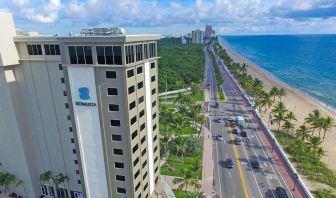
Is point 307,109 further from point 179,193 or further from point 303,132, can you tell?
point 179,193

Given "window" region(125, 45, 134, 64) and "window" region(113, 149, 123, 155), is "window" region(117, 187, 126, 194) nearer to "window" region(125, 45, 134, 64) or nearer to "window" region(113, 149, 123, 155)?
"window" region(113, 149, 123, 155)

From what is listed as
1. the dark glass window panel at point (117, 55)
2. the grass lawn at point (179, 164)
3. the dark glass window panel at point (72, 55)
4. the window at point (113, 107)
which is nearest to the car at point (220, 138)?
the grass lawn at point (179, 164)

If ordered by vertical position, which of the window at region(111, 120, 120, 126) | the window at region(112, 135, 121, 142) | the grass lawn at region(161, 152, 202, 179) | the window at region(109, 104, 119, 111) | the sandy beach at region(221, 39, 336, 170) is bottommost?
the sandy beach at region(221, 39, 336, 170)

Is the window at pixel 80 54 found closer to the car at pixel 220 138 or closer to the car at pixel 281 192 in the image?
the car at pixel 281 192

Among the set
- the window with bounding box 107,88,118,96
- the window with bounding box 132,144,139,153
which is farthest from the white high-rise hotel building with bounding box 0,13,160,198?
the window with bounding box 107,88,118,96

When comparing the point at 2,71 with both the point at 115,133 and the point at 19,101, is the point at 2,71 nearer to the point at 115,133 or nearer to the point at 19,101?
the point at 19,101

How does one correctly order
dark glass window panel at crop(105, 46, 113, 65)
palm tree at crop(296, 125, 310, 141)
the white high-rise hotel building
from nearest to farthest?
dark glass window panel at crop(105, 46, 113, 65)
the white high-rise hotel building
palm tree at crop(296, 125, 310, 141)

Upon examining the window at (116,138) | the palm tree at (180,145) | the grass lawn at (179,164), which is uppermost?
the window at (116,138)
